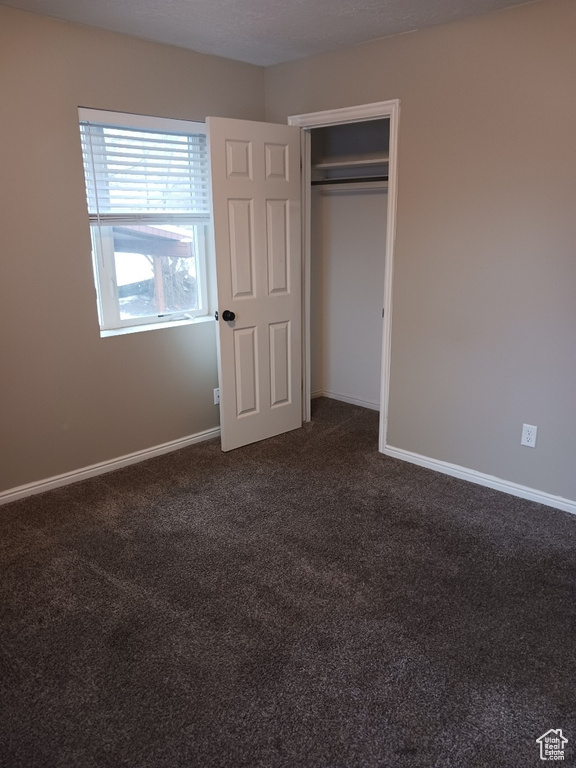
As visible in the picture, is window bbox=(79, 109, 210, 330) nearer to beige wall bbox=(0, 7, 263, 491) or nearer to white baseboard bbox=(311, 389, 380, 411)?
beige wall bbox=(0, 7, 263, 491)

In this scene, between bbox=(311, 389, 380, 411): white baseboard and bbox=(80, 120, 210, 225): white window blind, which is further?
bbox=(311, 389, 380, 411): white baseboard

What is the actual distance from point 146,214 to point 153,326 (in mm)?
674

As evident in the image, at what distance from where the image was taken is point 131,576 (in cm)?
245

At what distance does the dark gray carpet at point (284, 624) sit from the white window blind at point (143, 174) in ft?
5.22

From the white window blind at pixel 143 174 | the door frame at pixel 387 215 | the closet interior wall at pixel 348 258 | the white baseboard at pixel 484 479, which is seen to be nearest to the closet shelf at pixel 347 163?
the closet interior wall at pixel 348 258

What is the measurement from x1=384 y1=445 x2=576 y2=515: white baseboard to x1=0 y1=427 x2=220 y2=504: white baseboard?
4.27 feet

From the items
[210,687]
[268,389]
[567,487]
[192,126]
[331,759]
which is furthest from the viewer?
[268,389]

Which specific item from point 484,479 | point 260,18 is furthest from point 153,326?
point 484,479

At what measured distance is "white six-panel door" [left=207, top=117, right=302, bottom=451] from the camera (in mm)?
3344

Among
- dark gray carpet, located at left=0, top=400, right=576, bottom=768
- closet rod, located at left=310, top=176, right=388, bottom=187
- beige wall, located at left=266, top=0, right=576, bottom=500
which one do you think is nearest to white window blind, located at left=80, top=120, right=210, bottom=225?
beige wall, located at left=266, top=0, right=576, bottom=500

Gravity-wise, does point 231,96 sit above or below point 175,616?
above

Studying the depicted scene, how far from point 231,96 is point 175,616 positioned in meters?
3.07

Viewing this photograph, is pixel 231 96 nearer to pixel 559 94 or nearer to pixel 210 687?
pixel 559 94

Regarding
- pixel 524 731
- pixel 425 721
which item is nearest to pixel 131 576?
pixel 425 721
